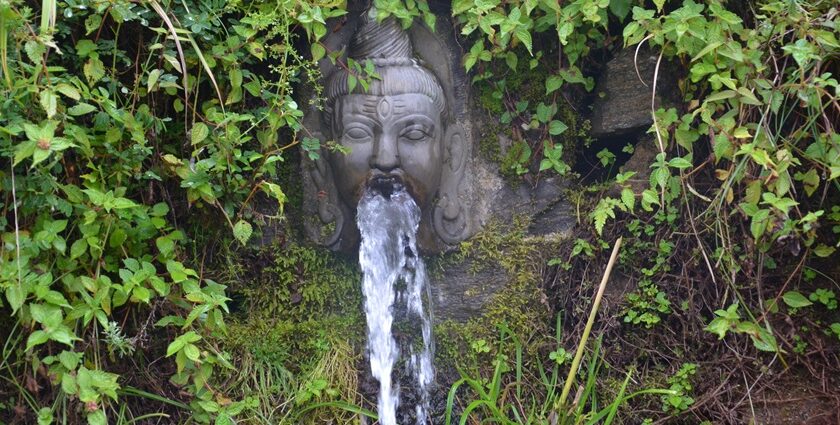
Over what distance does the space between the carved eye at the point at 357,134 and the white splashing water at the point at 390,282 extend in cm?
26

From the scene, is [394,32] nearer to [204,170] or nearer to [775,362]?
[204,170]

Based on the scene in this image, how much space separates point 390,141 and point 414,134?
11 cm

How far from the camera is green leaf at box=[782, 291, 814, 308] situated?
3269 mm

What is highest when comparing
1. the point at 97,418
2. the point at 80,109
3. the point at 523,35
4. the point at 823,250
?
the point at 523,35

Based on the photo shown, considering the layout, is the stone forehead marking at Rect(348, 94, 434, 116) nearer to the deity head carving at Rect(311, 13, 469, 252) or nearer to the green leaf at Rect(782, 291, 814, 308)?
the deity head carving at Rect(311, 13, 469, 252)

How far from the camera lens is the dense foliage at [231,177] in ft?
9.68

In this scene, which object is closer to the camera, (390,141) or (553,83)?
(390,141)

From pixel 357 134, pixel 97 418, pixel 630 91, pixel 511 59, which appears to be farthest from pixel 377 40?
pixel 97 418

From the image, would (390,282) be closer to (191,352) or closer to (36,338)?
(191,352)

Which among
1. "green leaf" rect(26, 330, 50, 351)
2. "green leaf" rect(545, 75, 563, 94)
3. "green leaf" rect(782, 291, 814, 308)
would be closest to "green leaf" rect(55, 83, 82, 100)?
"green leaf" rect(26, 330, 50, 351)

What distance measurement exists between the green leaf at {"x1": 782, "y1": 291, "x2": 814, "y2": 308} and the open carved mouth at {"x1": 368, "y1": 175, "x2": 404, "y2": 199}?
1.56 m

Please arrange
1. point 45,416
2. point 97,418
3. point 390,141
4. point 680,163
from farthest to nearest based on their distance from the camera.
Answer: point 390,141 < point 680,163 < point 45,416 < point 97,418

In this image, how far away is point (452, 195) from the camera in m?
3.85

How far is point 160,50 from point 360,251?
1.16 meters
